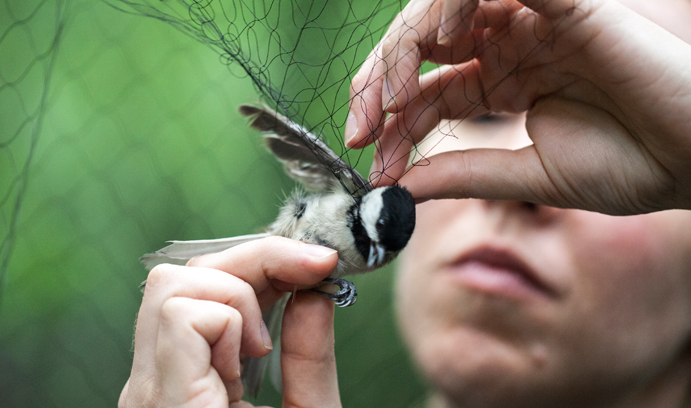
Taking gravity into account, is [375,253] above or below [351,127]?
below

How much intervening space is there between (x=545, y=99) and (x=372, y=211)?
14.1 inches

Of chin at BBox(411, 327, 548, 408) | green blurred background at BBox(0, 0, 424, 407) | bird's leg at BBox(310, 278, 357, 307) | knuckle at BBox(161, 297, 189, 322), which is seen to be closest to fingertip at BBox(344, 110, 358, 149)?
bird's leg at BBox(310, 278, 357, 307)

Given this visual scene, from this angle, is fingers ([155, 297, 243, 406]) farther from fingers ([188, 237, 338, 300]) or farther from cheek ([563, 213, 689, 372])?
cheek ([563, 213, 689, 372])

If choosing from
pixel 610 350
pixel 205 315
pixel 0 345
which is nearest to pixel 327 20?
pixel 205 315

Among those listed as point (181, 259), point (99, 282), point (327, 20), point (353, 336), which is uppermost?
point (327, 20)

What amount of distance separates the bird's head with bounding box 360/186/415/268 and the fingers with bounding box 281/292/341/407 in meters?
0.14

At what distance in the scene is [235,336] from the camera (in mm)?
653

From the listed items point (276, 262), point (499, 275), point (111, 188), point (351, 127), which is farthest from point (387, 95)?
point (111, 188)

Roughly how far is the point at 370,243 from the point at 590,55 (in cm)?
45

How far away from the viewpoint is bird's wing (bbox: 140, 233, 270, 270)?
0.91m

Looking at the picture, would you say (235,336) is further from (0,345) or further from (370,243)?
(0,345)

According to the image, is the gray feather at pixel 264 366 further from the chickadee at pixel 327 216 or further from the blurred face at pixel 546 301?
the blurred face at pixel 546 301

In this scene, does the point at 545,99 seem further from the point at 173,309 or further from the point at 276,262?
the point at 173,309

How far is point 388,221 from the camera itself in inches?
30.5
